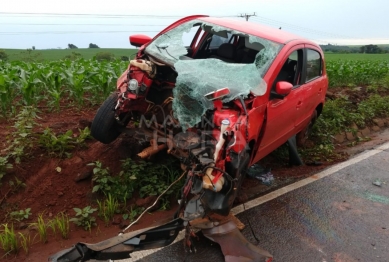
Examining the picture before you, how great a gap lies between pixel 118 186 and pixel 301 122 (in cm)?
305

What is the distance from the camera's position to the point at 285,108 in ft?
15.9

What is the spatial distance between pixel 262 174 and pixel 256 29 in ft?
7.25

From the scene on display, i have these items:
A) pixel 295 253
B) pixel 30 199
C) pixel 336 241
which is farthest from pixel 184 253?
pixel 30 199

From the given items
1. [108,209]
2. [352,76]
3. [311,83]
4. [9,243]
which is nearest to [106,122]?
[108,209]

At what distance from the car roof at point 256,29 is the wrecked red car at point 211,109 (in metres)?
0.02

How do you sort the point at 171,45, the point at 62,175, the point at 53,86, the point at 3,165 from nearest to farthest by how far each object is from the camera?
the point at 3,165 → the point at 62,175 → the point at 171,45 → the point at 53,86

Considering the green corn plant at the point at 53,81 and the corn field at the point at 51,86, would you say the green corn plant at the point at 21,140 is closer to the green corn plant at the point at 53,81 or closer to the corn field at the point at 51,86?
the corn field at the point at 51,86

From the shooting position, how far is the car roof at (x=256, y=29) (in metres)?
5.07

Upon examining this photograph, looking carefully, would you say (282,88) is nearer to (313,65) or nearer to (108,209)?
(313,65)

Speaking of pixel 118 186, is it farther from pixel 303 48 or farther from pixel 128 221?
pixel 303 48

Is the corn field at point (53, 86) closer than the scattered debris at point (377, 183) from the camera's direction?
No

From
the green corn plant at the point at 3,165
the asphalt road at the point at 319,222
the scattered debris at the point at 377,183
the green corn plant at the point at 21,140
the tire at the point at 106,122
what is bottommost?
the scattered debris at the point at 377,183

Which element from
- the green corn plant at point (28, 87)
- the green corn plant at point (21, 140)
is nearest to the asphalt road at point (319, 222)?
the green corn plant at point (21, 140)

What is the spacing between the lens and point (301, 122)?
5816mm
